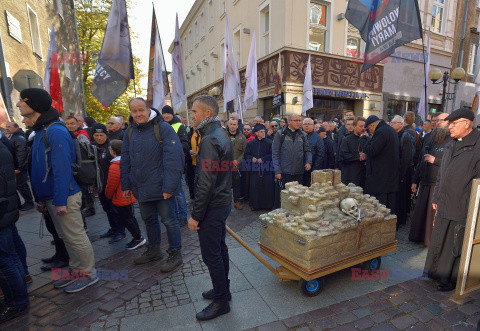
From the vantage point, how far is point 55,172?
107 inches

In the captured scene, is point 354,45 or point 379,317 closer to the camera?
point 379,317

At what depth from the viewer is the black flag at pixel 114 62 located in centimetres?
487

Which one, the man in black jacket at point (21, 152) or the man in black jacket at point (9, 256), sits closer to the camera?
the man in black jacket at point (9, 256)

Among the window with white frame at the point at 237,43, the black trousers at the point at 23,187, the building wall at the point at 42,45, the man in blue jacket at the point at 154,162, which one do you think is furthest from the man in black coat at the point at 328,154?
the window with white frame at the point at 237,43

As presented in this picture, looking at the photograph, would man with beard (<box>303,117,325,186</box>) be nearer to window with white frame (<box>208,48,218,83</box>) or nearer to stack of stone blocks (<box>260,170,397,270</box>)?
stack of stone blocks (<box>260,170,397,270</box>)

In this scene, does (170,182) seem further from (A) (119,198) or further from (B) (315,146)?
(B) (315,146)

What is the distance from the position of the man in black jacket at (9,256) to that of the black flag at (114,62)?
2.53 m

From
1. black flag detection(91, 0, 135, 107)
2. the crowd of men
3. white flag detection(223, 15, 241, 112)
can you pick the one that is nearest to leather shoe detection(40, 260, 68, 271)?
the crowd of men

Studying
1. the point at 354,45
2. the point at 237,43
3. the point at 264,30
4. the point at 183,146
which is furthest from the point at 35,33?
the point at 354,45

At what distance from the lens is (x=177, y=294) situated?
2.97 m

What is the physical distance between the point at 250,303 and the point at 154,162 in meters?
1.98

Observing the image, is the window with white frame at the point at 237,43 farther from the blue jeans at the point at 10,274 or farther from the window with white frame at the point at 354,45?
the blue jeans at the point at 10,274

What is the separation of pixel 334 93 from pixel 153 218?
12204mm

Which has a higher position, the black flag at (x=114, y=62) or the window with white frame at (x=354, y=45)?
the window with white frame at (x=354, y=45)
